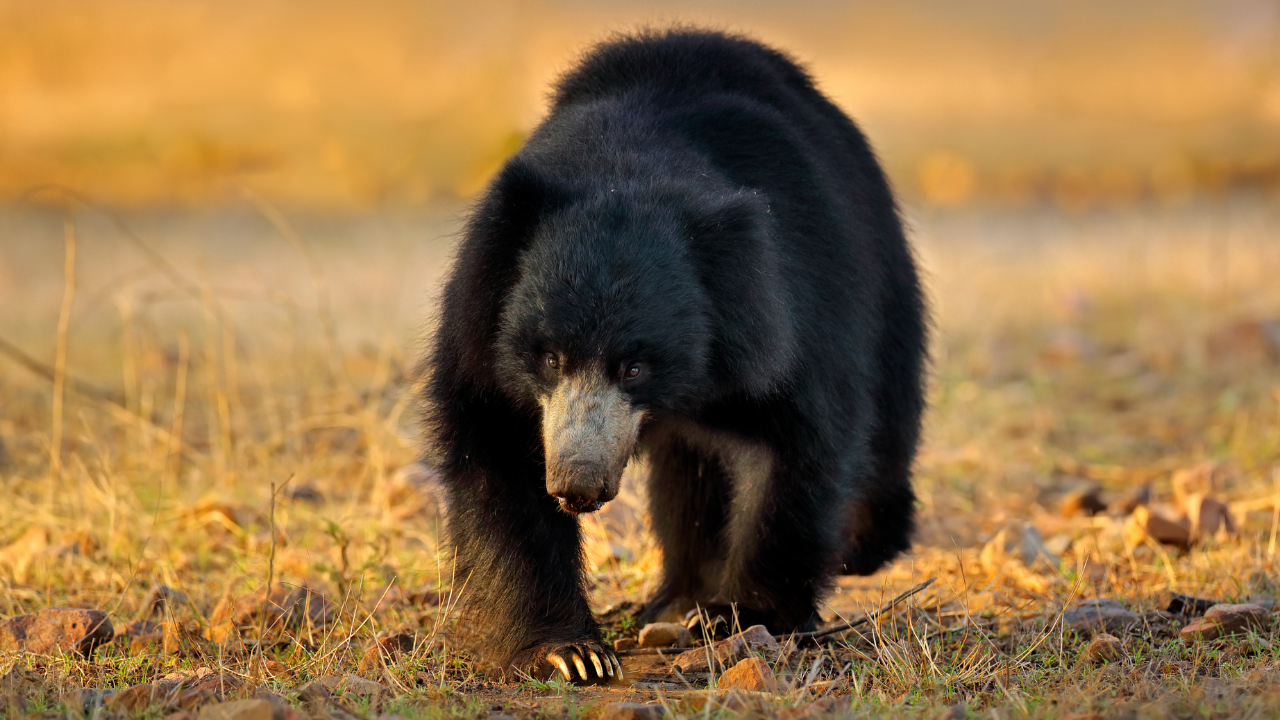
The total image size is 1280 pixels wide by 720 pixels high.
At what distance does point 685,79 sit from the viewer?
350 cm

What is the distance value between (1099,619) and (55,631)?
8.34ft

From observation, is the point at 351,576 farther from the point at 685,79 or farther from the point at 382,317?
the point at 382,317

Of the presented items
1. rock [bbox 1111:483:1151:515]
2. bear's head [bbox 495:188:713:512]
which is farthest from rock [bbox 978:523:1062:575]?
bear's head [bbox 495:188:713:512]

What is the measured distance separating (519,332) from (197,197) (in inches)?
551

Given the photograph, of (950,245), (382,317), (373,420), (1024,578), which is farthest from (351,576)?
(950,245)

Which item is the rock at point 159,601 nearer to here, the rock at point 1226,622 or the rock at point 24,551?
the rock at point 24,551

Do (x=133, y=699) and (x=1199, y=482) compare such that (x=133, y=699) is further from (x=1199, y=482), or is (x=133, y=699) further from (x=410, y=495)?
(x=1199, y=482)

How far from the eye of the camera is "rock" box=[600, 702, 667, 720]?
243cm

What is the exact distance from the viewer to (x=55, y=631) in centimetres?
304

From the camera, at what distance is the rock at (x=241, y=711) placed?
7.42ft

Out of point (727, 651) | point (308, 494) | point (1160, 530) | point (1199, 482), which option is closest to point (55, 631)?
point (727, 651)

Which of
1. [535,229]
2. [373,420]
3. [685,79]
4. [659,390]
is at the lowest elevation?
[373,420]

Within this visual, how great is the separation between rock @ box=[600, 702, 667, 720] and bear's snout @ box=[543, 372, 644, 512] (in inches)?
16.8

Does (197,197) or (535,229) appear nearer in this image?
(535,229)
